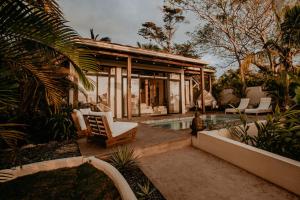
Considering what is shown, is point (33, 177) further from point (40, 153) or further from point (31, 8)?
point (31, 8)

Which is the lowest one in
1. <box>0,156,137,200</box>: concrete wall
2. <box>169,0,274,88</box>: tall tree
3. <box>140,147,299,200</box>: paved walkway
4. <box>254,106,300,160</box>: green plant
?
<box>140,147,299,200</box>: paved walkway

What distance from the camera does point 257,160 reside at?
324cm

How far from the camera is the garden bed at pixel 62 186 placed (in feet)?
8.26

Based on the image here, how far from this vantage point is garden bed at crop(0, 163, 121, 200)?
2.52 metres

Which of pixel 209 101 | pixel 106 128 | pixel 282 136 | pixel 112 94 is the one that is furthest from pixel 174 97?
pixel 282 136

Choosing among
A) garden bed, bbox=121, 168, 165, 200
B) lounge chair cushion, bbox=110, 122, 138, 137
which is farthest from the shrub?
garden bed, bbox=121, 168, 165, 200

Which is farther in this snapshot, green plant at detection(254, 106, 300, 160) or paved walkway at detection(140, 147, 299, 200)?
green plant at detection(254, 106, 300, 160)

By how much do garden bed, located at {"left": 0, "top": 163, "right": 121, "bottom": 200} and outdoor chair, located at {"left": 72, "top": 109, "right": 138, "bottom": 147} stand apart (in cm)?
105

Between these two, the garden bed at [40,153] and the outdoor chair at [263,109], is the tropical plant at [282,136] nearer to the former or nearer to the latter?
the garden bed at [40,153]

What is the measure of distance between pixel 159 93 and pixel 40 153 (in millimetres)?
9597

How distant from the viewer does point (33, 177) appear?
3008mm

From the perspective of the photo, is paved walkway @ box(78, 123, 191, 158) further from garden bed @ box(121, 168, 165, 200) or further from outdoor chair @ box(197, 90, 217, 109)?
outdoor chair @ box(197, 90, 217, 109)

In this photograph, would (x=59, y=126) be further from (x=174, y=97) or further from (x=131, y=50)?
(x=174, y=97)

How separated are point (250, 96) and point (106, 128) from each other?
42.0ft
